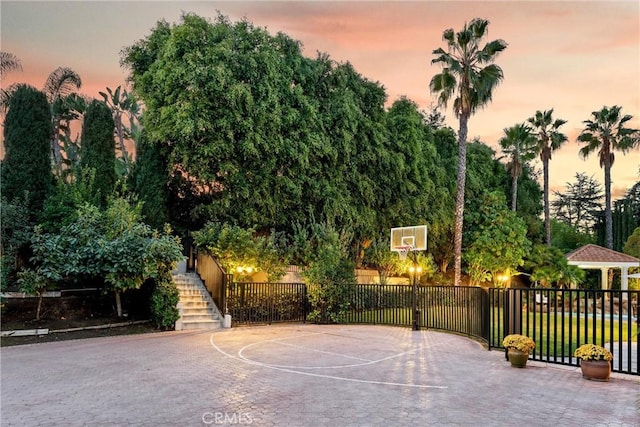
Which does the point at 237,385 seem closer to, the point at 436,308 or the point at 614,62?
the point at 436,308

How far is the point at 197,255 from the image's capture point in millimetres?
18625

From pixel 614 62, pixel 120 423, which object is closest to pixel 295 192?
pixel 614 62

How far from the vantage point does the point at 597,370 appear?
7.55 m

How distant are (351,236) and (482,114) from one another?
864cm

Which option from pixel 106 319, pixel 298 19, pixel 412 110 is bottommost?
pixel 106 319

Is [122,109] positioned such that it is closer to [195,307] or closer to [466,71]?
[466,71]

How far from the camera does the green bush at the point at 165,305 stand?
46.3ft

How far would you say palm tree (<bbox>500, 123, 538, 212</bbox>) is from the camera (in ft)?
105

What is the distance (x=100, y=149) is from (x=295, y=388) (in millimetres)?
15961

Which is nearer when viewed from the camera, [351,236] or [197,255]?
[197,255]

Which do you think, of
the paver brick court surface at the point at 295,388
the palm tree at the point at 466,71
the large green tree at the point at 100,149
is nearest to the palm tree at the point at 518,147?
the palm tree at the point at 466,71

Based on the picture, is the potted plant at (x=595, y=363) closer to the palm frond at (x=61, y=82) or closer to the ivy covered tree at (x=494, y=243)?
the ivy covered tree at (x=494, y=243)

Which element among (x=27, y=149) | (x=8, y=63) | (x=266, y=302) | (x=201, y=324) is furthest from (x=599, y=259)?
(x=8, y=63)

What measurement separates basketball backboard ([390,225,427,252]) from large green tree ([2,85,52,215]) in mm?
13209
